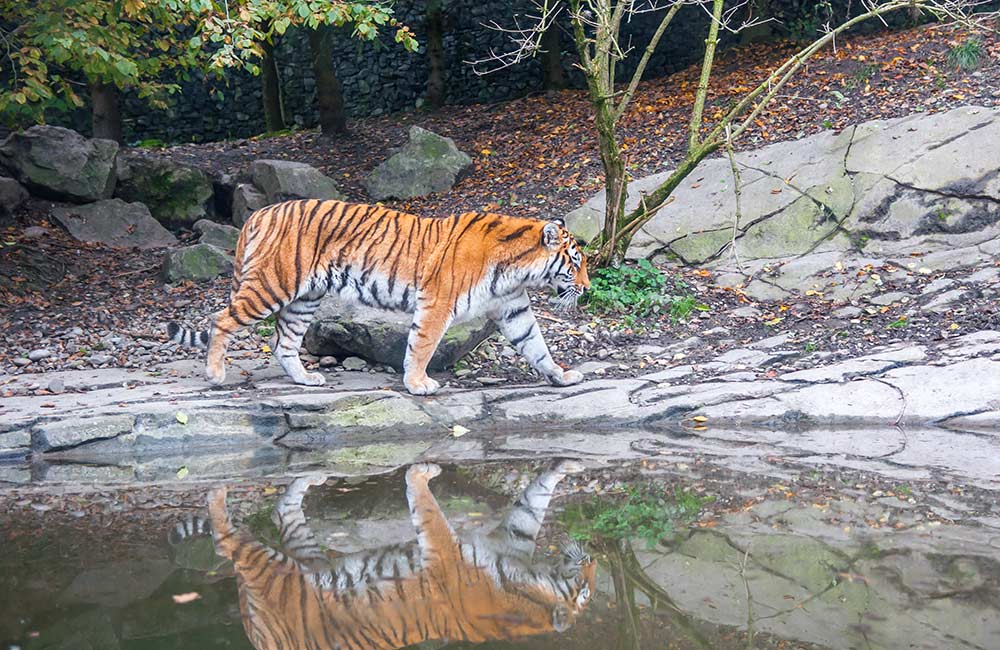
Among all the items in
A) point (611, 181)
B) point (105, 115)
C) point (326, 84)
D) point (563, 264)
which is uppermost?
point (326, 84)

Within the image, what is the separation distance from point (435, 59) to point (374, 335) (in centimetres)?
985

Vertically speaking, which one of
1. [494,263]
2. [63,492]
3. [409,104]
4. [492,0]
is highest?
[492,0]

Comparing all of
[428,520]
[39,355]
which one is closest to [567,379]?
[428,520]

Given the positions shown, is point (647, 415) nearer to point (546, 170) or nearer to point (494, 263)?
point (494, 263)

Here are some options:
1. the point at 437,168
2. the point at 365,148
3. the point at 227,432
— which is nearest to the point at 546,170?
the point at 437,168

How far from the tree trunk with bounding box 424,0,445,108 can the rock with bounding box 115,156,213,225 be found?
210 inches

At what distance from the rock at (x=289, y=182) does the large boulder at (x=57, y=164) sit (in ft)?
5.98

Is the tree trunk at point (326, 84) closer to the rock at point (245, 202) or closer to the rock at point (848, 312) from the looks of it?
the rock at point (245, 202)

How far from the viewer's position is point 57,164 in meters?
12.0

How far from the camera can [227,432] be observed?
695cm

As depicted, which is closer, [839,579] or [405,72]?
[839,579]

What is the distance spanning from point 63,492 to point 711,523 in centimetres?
363

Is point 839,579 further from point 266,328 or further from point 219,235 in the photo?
point 219,235

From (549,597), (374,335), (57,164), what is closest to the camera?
(549,597)
